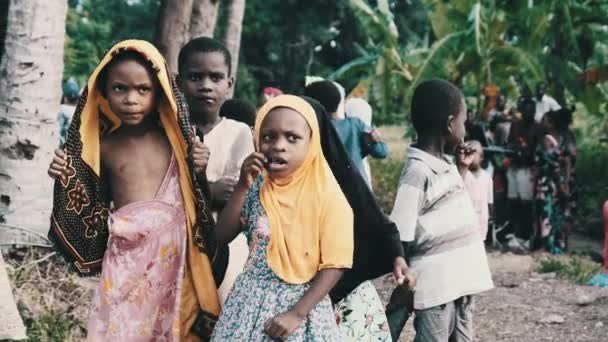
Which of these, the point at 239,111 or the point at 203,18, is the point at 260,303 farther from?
the point at 203,18

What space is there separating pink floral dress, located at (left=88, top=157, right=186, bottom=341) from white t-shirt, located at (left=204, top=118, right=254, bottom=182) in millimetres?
252

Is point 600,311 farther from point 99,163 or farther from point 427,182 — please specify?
point 99,163

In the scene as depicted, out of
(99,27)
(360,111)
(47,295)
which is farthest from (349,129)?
(99,27)

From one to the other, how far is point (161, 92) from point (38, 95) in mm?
2236

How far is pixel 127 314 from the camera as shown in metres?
3.27

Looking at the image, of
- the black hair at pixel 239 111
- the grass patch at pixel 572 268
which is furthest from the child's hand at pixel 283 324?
the grass patch at pixel 572 268

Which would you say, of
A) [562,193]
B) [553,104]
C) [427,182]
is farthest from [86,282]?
[553,104]

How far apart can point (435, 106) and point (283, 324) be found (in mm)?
1283

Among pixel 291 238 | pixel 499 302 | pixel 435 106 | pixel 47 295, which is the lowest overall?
pixel 499 302

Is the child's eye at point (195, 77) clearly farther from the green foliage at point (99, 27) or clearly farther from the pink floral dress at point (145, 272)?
the green foliage at point (99, 27)

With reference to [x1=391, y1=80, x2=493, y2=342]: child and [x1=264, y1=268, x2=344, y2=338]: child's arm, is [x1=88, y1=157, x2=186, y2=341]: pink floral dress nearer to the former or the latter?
[x1=264, y1=268, x2=344, y2=338]: child's arm

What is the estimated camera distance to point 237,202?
3104 millimetres

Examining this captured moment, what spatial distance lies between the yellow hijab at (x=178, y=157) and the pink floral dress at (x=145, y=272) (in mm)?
40

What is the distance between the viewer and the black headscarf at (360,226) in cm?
322
